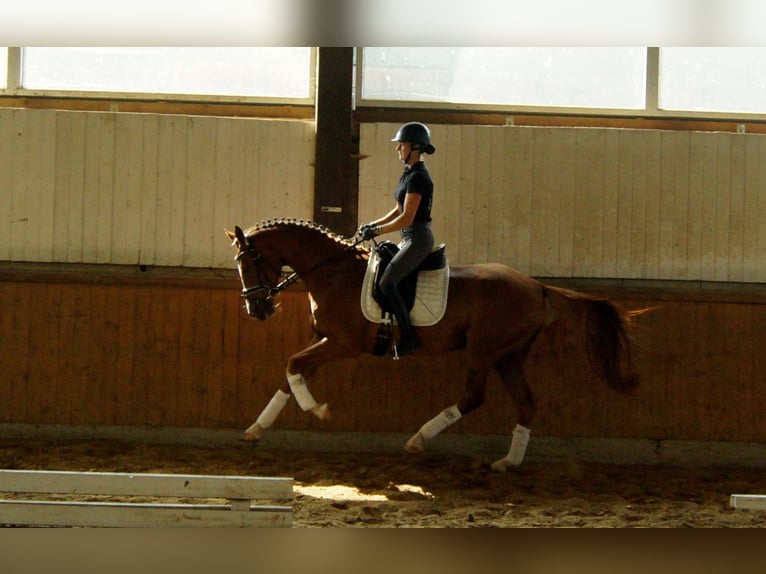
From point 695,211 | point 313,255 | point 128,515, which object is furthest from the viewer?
point 695,211

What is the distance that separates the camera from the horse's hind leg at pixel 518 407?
5816 mm

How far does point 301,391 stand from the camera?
218 inches

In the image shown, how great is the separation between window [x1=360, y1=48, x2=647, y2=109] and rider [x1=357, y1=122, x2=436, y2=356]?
1.36 metres

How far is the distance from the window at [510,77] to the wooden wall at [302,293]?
1.13 feet

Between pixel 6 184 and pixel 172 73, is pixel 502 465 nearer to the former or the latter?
pixel 172 73

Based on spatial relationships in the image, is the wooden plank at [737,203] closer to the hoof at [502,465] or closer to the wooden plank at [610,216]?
the wooden plank at [610,216]

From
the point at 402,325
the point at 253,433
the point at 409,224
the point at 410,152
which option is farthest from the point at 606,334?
the point at 253,433

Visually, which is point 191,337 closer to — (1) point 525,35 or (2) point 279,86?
(2) point 279,86

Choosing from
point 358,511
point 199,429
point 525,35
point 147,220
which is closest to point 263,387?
point 199,429

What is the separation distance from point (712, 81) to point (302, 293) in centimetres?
376

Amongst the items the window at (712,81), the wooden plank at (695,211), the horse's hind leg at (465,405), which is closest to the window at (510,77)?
the window at (712,81)

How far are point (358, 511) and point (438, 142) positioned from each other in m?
3.12

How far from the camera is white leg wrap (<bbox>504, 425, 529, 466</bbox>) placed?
229 inches

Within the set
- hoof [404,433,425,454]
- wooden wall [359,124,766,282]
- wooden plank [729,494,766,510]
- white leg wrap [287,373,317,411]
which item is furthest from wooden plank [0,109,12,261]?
wooden plank [729,494,766,510]
